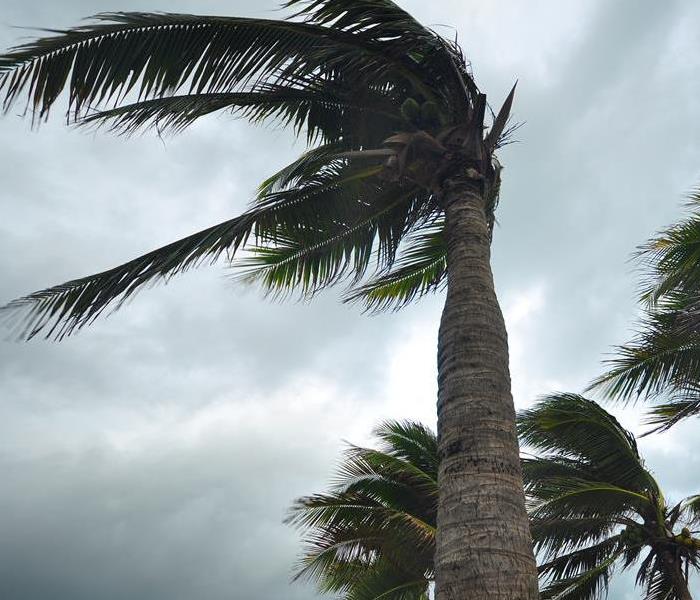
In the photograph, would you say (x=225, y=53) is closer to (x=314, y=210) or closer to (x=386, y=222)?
(x=314, y=210)

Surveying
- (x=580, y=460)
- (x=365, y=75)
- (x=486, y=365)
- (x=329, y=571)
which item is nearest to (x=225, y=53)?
(x=365, y=75)

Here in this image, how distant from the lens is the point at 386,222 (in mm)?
7980

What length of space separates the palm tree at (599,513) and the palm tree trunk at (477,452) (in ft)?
24.8

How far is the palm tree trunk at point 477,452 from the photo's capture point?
12.1ft

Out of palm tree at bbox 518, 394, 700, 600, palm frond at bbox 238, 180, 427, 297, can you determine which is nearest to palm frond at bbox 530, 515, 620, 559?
palm tree at bbox 518, 394, 700, 600

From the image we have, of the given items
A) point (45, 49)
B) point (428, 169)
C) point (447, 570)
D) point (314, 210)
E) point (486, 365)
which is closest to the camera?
point (447, 570)

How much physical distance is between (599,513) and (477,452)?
30.4ft

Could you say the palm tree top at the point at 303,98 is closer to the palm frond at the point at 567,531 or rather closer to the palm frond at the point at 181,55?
the palm frond at the point at 181,55

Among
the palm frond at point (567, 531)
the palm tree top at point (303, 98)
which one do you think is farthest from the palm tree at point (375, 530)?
the palm tree top at point (303, 98)

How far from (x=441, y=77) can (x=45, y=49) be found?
11.5 feet

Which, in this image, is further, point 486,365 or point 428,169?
point 428,169

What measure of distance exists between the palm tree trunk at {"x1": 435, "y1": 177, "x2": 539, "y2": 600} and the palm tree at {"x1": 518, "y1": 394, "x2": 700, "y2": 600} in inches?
298

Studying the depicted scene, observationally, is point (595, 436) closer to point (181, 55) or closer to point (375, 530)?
point (375, 530)

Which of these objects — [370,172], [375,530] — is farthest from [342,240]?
[375,530]
